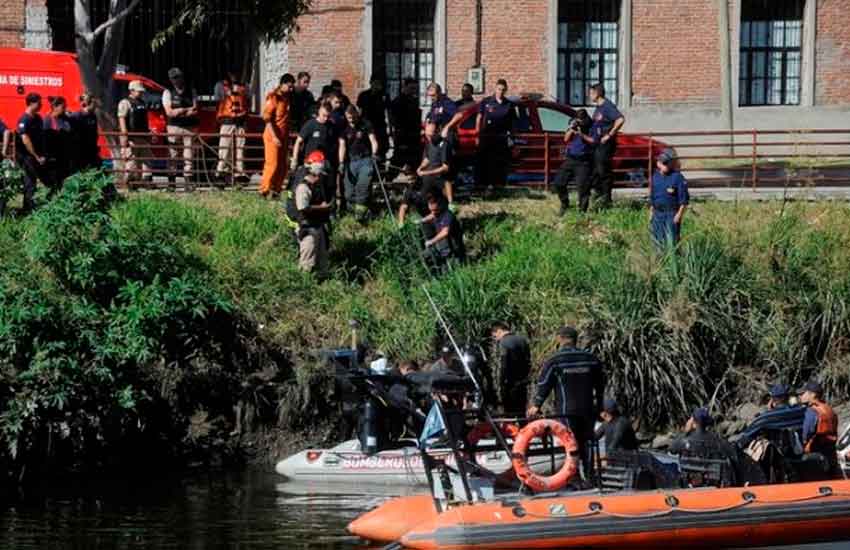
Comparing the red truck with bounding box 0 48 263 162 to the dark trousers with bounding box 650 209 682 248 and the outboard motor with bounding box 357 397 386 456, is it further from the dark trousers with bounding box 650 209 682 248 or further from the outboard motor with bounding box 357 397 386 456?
the outboard motor with bounding box 357 397 386 456

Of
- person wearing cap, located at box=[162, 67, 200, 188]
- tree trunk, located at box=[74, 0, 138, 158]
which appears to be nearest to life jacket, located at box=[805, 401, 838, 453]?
person wearing cap, located at box=[162, 67, 200, 188]

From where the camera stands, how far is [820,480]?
16469 millimetres

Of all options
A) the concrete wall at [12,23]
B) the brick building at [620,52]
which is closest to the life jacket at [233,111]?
the brick building at [620,52]

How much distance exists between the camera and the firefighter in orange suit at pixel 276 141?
80.7 feet

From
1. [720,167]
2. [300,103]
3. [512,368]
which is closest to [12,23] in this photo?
[300,103]

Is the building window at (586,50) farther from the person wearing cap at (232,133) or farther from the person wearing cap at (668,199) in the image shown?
the person wearing cap at (668,199)

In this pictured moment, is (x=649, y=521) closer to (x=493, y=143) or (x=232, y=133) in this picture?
(x=493, y=143)

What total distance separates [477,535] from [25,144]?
10.1 metres

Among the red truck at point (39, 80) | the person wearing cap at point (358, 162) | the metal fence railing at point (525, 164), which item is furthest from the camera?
the red truck at point (39, 80)

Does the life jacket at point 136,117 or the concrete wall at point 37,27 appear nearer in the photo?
the life jacket at point 136,117

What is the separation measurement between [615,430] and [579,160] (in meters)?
7.05

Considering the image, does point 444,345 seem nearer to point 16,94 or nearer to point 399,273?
point 399,273

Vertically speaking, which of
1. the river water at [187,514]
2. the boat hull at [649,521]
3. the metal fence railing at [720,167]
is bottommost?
the river water at [187,514]

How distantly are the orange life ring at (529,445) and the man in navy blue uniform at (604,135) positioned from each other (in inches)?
344
